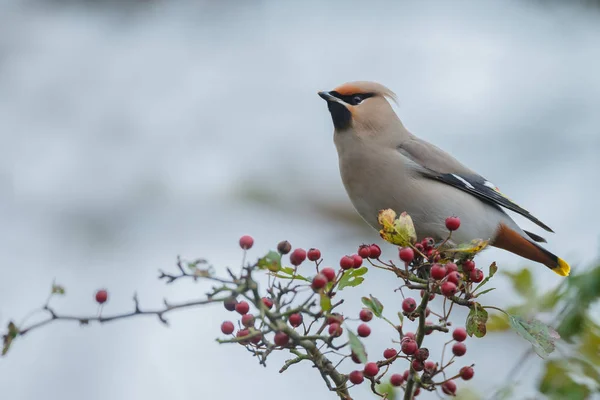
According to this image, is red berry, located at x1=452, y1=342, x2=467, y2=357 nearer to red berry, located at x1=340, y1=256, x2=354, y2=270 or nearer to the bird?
red berry, located at x1=340, y1=256, x2=354, y2=270

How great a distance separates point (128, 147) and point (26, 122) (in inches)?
50.0

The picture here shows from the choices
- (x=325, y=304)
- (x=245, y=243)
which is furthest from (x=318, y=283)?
(x=245, y=243)

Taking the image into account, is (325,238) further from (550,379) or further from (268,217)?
(550,379)

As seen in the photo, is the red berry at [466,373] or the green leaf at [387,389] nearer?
the red berry at [466,373]

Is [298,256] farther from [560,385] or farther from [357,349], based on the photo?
[560,385]

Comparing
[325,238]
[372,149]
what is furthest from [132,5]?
[372,149]

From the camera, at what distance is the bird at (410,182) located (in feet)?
13.7

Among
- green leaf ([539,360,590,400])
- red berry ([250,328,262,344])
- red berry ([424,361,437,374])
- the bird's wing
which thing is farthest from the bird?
red berry ([250,328,262,344])

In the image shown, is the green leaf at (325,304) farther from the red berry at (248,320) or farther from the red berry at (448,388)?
the red berry at (448,388)

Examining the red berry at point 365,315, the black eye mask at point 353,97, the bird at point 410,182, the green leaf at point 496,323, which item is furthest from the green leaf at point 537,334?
the black eye mask at point 353,97

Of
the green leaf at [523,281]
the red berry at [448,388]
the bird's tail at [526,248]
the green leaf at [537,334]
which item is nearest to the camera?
the green leaf at [537,334]

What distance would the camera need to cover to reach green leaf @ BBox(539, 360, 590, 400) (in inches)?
109

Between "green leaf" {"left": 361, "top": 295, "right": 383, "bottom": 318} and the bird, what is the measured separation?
5.89 feet

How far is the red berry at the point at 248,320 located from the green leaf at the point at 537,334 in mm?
779
